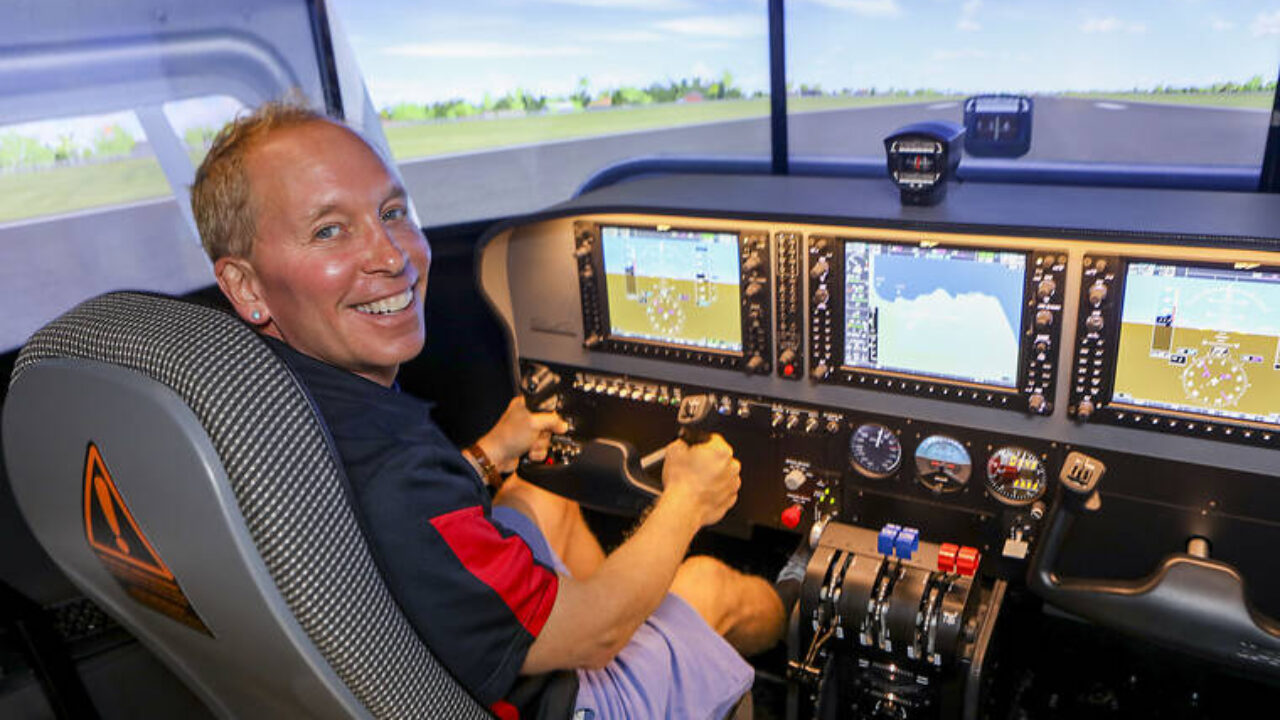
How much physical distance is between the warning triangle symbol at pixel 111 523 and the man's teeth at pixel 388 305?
409 mm

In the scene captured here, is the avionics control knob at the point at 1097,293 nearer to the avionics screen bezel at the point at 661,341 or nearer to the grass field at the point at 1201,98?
the avionics screen bezel at the point at 661,341

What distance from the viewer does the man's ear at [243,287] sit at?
1.19 meters

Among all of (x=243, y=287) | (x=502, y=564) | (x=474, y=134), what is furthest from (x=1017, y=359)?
(x=474, y=134)

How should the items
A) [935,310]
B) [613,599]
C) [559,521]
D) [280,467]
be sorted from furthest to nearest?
[559,521], [935,310], [613,599], [280,467]

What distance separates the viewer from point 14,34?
2.24 meters

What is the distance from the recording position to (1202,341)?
163cm

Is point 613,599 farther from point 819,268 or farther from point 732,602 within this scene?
point 819,268

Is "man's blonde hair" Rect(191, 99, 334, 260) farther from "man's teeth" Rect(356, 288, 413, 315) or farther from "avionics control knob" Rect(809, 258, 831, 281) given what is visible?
"avionics control knob" Rect(809, 258, 831, 281)

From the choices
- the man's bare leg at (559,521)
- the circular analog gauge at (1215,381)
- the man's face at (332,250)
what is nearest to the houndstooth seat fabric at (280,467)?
the man's face at (332,250)

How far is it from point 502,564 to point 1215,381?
135cm

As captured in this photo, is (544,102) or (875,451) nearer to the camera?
(875,451)

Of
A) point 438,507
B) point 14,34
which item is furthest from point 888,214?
point 14,34

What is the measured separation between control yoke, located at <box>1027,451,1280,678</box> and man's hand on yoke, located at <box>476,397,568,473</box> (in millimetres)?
1129

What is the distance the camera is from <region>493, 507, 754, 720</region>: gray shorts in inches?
55.6
